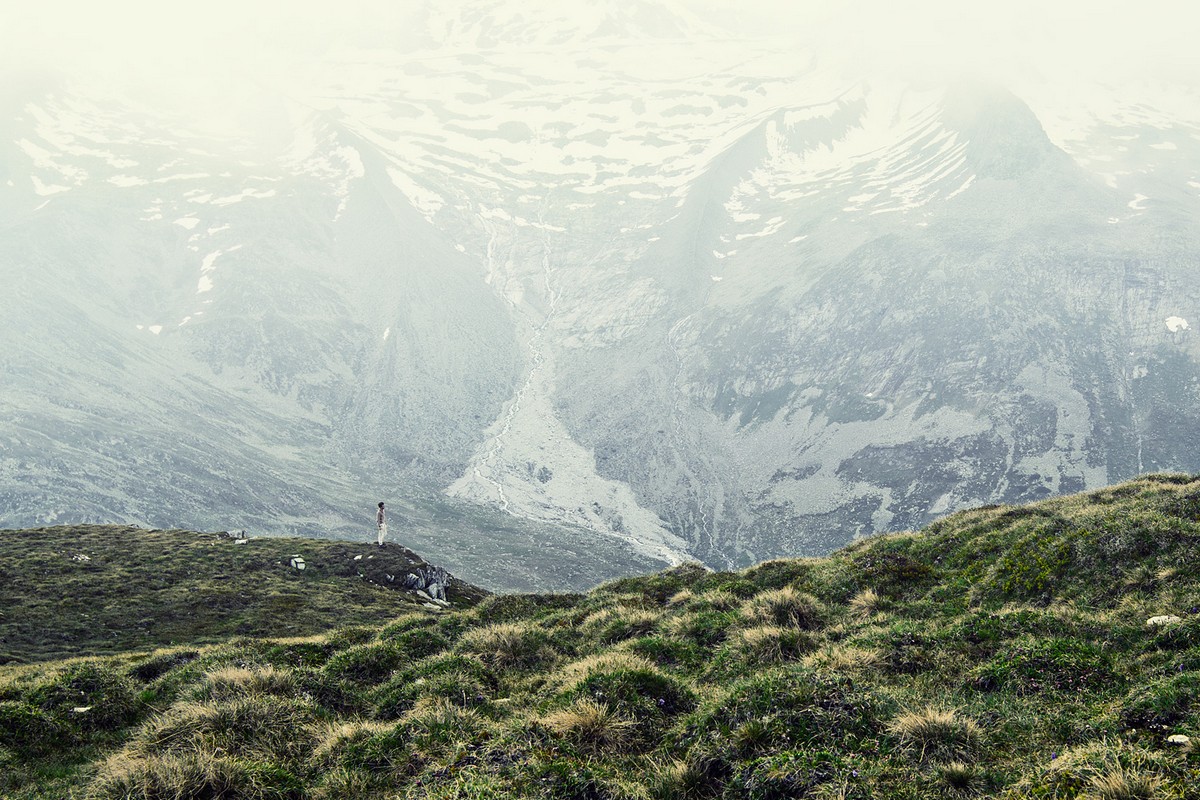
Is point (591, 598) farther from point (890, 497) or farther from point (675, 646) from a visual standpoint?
point (890, 497)

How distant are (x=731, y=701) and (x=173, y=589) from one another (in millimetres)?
41310

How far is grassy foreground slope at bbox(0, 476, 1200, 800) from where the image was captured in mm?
8414

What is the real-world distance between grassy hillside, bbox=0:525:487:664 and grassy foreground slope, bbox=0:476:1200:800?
18.3 m

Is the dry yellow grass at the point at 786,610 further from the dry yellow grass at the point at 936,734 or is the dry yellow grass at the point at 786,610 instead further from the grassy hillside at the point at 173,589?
the grassy hillside at the point at 173,589

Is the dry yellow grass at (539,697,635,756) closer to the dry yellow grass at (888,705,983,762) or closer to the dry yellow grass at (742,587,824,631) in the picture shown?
the dry yellow grass at (888,705,983,762)

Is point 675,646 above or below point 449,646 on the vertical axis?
above

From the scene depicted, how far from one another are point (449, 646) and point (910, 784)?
39.9 ft

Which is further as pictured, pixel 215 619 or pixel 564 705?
pixel 215 619

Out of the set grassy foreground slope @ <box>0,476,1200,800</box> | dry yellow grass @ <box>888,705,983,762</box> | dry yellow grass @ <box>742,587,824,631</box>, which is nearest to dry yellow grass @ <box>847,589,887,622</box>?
grassy foreground slope @ <box>0,476,1200,800</box>

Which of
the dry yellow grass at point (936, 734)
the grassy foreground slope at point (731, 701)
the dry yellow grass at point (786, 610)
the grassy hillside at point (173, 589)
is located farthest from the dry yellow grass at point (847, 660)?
the grassy hillside at point (173, 589)

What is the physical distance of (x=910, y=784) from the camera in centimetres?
793

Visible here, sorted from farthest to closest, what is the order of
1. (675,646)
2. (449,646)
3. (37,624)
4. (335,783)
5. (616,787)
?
(37,624)
(449,646)
(675,646)
(335,783)
(616,787)

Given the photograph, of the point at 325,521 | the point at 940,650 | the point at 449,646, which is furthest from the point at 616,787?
the point at 325,521

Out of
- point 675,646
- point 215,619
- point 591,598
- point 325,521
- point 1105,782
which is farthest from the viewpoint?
point 325,521
